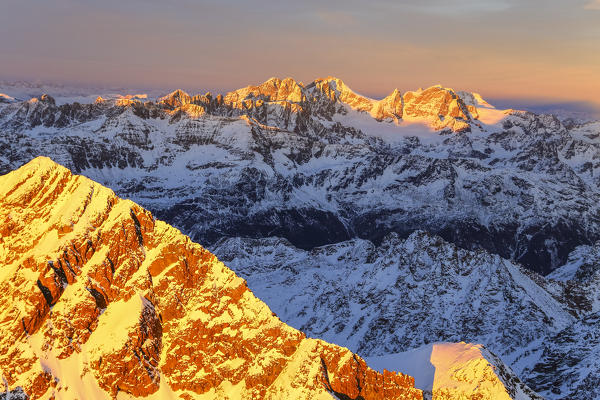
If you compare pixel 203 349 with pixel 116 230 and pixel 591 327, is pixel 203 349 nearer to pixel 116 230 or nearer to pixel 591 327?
pixel 116 230

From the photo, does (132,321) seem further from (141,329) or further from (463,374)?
(463,374)

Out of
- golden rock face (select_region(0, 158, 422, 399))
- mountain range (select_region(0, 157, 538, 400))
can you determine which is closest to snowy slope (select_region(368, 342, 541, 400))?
mountain range (select_region(0, 157, 538, 400))

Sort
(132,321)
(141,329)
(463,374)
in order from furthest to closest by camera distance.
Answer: (463,374) → (132,321) → (141,329)

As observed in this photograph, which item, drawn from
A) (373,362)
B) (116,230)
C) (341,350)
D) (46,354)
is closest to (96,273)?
(116,230)

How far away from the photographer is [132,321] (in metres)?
130

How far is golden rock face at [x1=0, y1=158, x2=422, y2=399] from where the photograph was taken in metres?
124

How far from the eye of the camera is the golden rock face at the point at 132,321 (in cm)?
12425

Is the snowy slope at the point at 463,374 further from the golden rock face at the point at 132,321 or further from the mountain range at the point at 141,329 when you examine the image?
the golden rock face at the point at 132,321

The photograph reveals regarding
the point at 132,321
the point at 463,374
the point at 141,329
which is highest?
the point at 132,321

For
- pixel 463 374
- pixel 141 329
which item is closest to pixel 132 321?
pixel 141 329

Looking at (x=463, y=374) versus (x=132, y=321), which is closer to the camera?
(x=132, y=321)

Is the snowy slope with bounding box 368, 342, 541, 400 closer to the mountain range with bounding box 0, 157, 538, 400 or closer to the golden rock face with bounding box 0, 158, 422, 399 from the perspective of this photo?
the mountain range with bounding box 0, 157, 538, 400

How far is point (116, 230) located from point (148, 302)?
18260 mm

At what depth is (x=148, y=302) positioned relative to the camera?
134 metres
